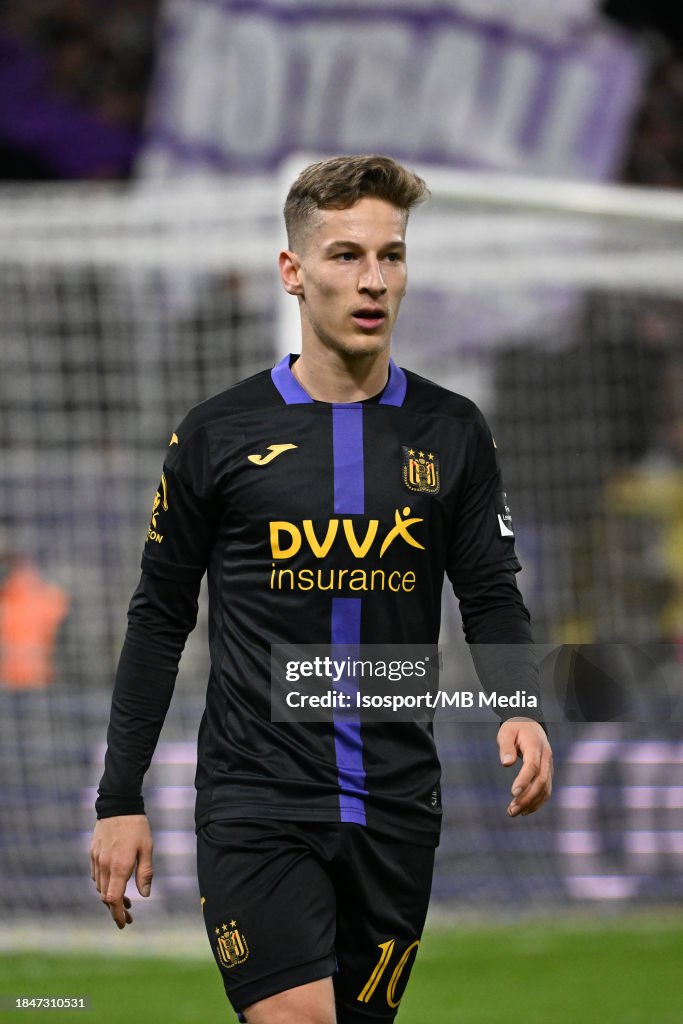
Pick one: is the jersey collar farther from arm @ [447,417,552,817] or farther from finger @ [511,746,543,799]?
finger @ [511,746,543,799]

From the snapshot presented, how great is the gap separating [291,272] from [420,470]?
1.72 feet

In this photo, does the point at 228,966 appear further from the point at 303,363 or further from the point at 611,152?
the point at 611,152

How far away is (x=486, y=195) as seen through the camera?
7906 mm

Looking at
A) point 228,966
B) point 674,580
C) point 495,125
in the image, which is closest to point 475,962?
point 674,580

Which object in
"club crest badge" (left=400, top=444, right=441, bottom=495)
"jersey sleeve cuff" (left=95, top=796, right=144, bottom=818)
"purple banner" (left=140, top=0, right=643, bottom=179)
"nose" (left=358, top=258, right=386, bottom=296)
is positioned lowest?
"jersey sleeve cuff" (left=95, top=796, right=144, bottom=818)

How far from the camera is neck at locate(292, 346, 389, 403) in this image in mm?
3645

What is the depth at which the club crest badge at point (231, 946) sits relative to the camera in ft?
11.0

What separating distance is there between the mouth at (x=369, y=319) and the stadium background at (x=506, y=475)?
3722 millimetres

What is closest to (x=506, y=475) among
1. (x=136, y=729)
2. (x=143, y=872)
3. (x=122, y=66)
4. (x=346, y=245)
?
(x=346, y=245)

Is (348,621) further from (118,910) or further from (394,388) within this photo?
(118,910)

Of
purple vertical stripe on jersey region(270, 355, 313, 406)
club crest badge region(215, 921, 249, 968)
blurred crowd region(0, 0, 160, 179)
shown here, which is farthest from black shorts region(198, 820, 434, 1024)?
blurred crowd region(0, 0, 160, 179)

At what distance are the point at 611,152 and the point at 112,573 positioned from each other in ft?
22.3

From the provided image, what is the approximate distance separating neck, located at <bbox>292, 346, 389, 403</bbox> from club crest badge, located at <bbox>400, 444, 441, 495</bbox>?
166 millimetres

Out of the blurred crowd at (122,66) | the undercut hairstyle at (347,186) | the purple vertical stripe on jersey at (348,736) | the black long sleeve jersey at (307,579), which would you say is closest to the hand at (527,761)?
the black long sleeve jersey at (307,579)
